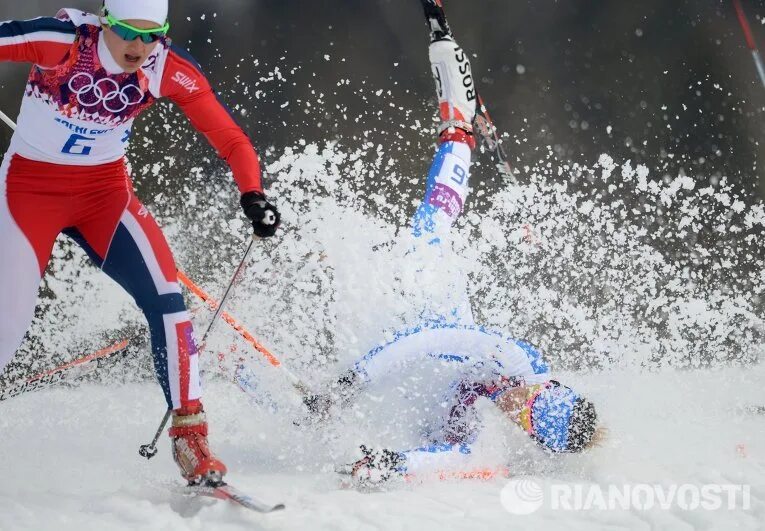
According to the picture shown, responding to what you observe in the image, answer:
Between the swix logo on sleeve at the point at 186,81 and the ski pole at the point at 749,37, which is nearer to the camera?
the swix logo on sleeve at the point at 186,81

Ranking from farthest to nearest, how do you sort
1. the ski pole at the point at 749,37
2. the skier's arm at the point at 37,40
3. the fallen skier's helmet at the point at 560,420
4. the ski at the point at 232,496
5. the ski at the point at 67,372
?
the ski pole at the point at 749,37, the ski at the point at 67,372, the fallen skier's helmet at the point at 560,420, the skier's arm at the point at 37,40, the ski at the point at 232,496

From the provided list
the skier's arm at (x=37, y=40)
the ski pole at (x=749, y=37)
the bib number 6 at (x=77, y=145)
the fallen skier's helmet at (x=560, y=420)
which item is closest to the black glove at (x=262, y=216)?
the bib number 6 at (x=77, y=145)

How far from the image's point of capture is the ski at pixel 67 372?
322 centimetres

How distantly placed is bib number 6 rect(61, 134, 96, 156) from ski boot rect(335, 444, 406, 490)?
1.42 meters

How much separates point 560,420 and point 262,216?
1396 millimetres

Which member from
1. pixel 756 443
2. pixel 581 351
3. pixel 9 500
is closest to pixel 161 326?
pixel 9 500

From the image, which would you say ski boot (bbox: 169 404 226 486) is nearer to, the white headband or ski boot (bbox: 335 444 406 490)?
ski boot (bbox: 335 444 406 490)

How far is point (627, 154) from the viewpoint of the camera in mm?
6316

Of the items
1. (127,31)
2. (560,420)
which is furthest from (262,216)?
(560,420)

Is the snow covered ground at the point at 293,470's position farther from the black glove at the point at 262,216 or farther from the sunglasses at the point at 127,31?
the sunglasses at the point at 127,31

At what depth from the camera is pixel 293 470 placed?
2.90 meters

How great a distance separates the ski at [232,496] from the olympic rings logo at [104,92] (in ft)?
4.03

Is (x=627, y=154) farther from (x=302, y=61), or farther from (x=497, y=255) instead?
(x=302, y=61)

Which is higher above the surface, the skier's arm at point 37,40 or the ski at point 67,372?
the skier's arm at point 37,40
